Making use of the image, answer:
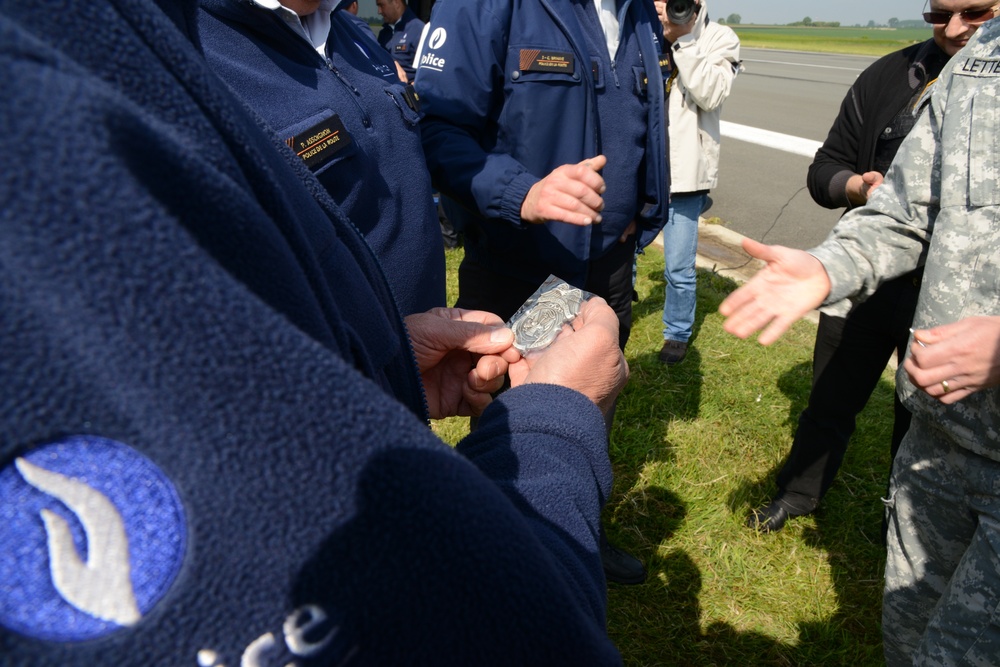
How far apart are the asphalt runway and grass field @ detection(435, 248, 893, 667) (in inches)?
78.7

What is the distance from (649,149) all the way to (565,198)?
79 centimetres

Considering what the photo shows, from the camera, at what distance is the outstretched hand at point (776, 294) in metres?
1.55

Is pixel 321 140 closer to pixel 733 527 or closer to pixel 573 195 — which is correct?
pixel 573 195

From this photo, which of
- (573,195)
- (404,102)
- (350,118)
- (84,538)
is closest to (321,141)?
(350,118)

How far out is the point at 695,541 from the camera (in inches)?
109

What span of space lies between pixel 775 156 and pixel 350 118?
8668 mm

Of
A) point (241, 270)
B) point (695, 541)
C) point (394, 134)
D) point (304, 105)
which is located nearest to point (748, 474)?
point (695, 541)

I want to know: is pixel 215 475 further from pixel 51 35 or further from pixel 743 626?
pixel 743 626

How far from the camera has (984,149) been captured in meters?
1.52

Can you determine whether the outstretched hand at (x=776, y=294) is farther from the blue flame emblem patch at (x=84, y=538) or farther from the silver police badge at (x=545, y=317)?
the blue flame emblem patch at (x=84, y=538)

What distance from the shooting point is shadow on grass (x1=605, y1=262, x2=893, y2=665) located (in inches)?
92.7

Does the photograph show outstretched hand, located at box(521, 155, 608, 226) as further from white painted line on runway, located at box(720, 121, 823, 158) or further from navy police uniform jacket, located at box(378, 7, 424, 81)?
white painted line on runway, located at box(720, 121, 823, 158)

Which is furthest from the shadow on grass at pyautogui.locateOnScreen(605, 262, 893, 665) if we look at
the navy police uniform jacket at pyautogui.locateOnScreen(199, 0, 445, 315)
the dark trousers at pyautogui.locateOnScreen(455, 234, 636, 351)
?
the navy police uniform jacket at pyautogui.locateOnScreen(199, 0, 445, 315)

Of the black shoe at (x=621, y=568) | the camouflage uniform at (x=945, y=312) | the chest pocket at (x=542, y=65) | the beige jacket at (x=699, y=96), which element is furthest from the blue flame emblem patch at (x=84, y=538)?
the beige jacket at (x=699, y=96)
